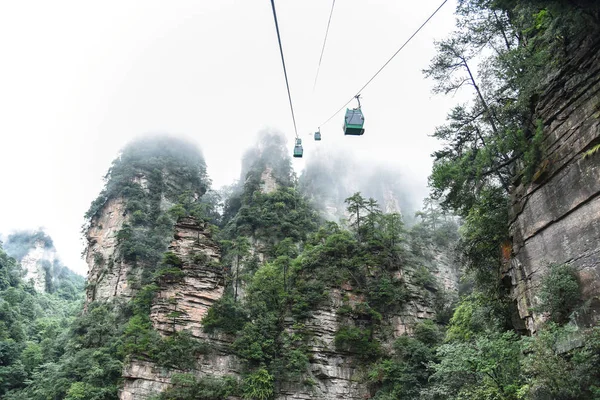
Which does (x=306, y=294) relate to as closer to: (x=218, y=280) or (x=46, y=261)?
(x=218, y=280)

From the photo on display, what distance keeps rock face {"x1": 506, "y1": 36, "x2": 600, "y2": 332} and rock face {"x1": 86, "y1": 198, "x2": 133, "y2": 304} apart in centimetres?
2885

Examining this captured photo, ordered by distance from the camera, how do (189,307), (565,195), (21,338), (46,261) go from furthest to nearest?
(46,261), (21,338), (189,307), (565,195)

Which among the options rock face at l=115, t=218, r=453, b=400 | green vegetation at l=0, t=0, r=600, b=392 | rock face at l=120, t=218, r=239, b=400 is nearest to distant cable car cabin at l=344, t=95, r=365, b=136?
green vegetation at l=0, t=0, r=600, b=392

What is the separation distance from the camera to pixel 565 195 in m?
10.1

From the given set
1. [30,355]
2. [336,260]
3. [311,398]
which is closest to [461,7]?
[336,260]

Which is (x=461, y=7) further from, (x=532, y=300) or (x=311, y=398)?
(x=311, y=398)

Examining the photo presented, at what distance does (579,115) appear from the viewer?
10.2 metres

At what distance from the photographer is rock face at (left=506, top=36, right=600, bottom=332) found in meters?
9.32

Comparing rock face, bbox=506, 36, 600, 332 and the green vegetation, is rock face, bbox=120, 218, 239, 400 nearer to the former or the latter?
the green vegetation

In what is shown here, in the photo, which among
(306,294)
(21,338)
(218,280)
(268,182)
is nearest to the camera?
(306,294)

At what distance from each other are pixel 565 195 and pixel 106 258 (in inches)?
1377

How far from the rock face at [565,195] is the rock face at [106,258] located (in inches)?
1136

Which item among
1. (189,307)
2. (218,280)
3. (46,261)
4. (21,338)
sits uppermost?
(46,261)

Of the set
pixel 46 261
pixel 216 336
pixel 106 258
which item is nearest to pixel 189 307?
pixel 216 336
